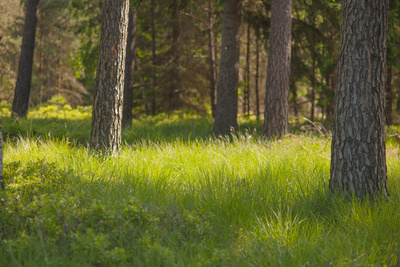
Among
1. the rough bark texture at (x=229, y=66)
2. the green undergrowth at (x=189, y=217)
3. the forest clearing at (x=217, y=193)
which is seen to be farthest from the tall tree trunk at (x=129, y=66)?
the green undergrowth at (x=189, y=217)

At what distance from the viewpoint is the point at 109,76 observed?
5.46 m

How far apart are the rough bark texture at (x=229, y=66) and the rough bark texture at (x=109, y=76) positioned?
401 centimetres

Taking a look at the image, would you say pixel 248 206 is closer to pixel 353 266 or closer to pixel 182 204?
pixel 182 204

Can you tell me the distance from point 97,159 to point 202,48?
11789mm

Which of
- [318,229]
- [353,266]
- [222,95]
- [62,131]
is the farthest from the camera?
[222,95]

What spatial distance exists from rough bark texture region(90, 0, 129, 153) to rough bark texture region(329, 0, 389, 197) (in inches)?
137

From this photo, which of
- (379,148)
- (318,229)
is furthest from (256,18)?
(318,229)

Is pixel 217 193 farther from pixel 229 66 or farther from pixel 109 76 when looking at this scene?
pixel 229 66

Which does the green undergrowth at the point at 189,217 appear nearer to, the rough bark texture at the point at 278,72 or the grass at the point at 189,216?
the grass at the point at 189,216

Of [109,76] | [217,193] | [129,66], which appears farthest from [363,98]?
[129,66]

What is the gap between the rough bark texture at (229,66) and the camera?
8.99 m

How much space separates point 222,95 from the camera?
30.0 ft

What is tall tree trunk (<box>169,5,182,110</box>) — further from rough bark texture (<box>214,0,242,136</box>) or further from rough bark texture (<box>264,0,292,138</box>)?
rough bark texture (<box>264,0,292,138</box>)

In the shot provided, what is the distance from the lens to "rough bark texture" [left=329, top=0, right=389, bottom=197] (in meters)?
3.46
